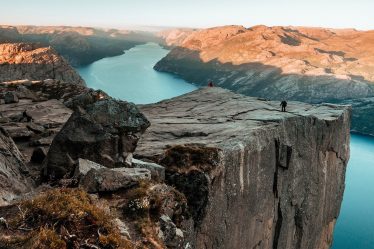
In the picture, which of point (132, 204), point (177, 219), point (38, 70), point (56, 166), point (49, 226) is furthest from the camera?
point (38, 70)

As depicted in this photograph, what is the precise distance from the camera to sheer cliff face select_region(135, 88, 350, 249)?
67.3ft

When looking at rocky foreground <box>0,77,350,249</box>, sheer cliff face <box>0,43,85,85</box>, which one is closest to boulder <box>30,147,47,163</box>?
rocky foreground <box>0,77,350,249</box>

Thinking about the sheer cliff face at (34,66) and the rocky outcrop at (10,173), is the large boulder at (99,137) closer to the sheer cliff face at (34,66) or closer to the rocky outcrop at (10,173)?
the rocky outcrop at (10,173)

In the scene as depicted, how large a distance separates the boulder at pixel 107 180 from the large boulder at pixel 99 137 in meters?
3.22

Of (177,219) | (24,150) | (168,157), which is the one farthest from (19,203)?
(24,150)

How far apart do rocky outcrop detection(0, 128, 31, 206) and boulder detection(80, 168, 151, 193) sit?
8.07 ft

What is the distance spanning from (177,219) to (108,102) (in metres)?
6.78

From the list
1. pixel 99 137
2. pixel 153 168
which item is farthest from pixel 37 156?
pixel 153 168

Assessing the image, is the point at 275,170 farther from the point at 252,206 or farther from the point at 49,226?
the point at 49,226

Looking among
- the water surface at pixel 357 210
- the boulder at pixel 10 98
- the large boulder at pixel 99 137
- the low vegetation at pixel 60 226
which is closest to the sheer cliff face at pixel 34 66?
the boulder at pixel 10 98

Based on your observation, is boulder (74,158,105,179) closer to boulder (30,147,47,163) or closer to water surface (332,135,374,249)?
boulder (30,147,47,163)

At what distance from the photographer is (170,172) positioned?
19.3 m

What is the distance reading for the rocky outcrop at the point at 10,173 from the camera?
43.0 ft

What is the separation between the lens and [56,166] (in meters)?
16.9
